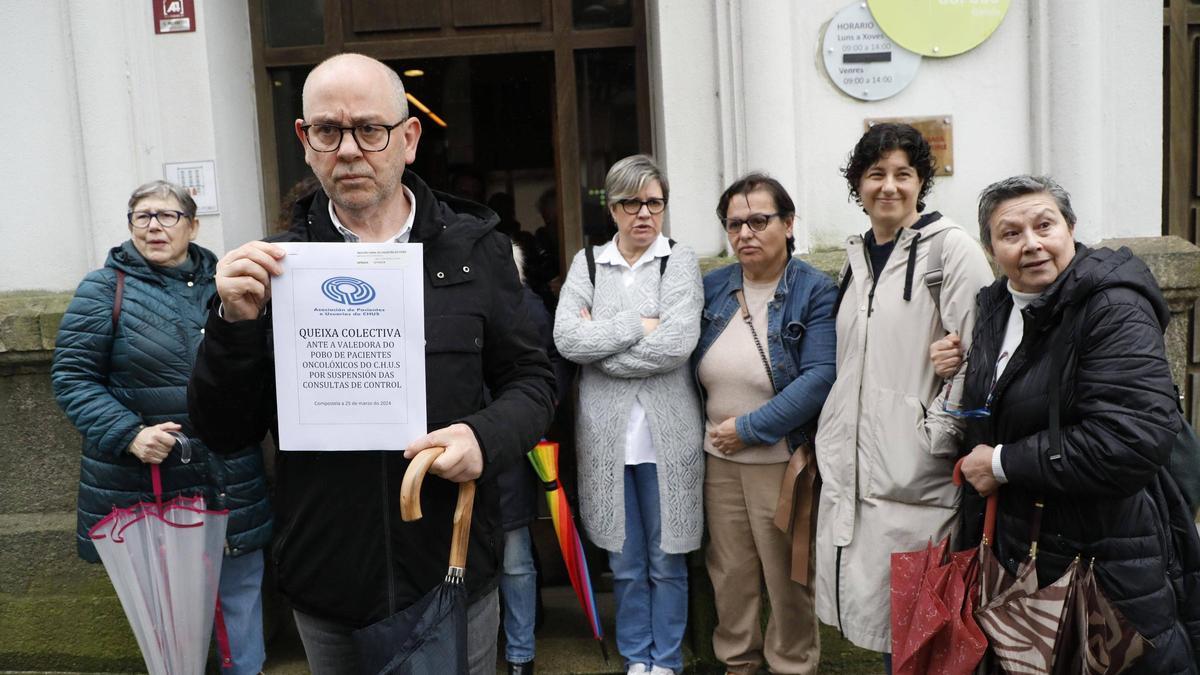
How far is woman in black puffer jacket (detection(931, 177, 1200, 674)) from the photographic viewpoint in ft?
7.81

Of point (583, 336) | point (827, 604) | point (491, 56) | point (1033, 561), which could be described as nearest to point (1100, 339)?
point (1033, 561)

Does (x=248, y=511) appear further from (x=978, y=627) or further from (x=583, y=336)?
(x=978, y=627)

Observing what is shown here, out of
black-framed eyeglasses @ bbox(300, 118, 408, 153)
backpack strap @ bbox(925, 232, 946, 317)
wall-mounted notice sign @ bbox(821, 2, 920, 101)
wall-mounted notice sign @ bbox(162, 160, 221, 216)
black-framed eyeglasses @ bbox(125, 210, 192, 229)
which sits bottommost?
backpack strap @ bbox(925, 232, 946, 317)

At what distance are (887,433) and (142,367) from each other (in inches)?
102

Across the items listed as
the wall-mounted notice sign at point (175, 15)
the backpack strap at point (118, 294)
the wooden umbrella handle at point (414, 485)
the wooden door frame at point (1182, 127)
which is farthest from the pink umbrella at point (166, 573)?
the wooden door frame at point (1182, 127)

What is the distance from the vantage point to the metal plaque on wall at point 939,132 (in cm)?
410

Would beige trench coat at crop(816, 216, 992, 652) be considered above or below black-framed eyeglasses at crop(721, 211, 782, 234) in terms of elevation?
below

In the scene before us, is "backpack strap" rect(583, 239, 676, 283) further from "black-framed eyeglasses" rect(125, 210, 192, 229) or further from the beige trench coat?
"black-framed eyeglasses" rect(125, 210, 192, 229)

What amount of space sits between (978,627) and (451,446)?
1646 millimetres

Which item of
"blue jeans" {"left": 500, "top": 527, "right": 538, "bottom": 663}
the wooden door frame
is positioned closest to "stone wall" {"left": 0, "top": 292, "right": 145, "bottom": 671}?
"blue jeans" {"left": 500, "top": 527, "right": 538, "bottom": 663}

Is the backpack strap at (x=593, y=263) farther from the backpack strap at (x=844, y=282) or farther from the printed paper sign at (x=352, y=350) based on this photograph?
the printed paper sign at (x=352, y=350)

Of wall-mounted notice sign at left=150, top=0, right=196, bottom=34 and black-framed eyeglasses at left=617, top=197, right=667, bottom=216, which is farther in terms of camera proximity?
wall-mounted notice sign at left=150, top=0, right=196, bottom=34

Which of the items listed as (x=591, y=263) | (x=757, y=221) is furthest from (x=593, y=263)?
(x=757, y=221)

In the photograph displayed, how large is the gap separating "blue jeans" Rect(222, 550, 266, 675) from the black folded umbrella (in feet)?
6.82
